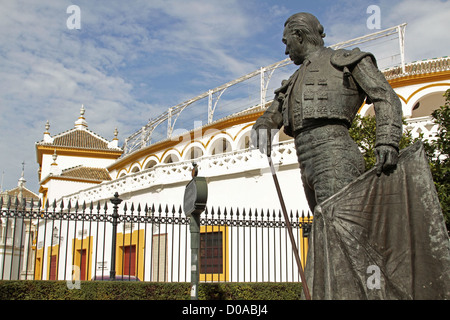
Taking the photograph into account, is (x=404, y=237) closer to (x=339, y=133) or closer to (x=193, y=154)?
(x=339, y=133)

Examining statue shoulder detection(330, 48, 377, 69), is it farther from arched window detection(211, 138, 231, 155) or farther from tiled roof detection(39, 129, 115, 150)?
tiled roof detection(39, 129, 115, 150)

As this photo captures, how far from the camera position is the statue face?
3.69m

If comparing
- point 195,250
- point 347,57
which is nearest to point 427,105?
point 195,250

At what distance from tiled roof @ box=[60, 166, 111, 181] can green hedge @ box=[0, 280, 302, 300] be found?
2591 cm

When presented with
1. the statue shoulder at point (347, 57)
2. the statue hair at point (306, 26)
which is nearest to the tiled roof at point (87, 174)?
the statue hair at point (306, 26)

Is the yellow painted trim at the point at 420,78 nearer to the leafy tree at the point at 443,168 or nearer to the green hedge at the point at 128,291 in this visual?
the leafy tree at the point at 443,168

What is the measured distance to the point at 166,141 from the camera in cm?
2636

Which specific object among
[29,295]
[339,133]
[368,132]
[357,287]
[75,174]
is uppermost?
[75,174]

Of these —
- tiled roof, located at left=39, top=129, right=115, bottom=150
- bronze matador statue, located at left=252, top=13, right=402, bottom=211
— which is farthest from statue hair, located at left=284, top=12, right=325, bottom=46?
tiled roof, located at left=39, top=129, right=115, bottom=150

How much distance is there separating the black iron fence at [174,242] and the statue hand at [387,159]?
1352 mm

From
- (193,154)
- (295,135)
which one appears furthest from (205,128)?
(295,135)

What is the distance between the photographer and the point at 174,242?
56.2 feet

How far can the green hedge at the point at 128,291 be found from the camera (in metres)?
6.83
